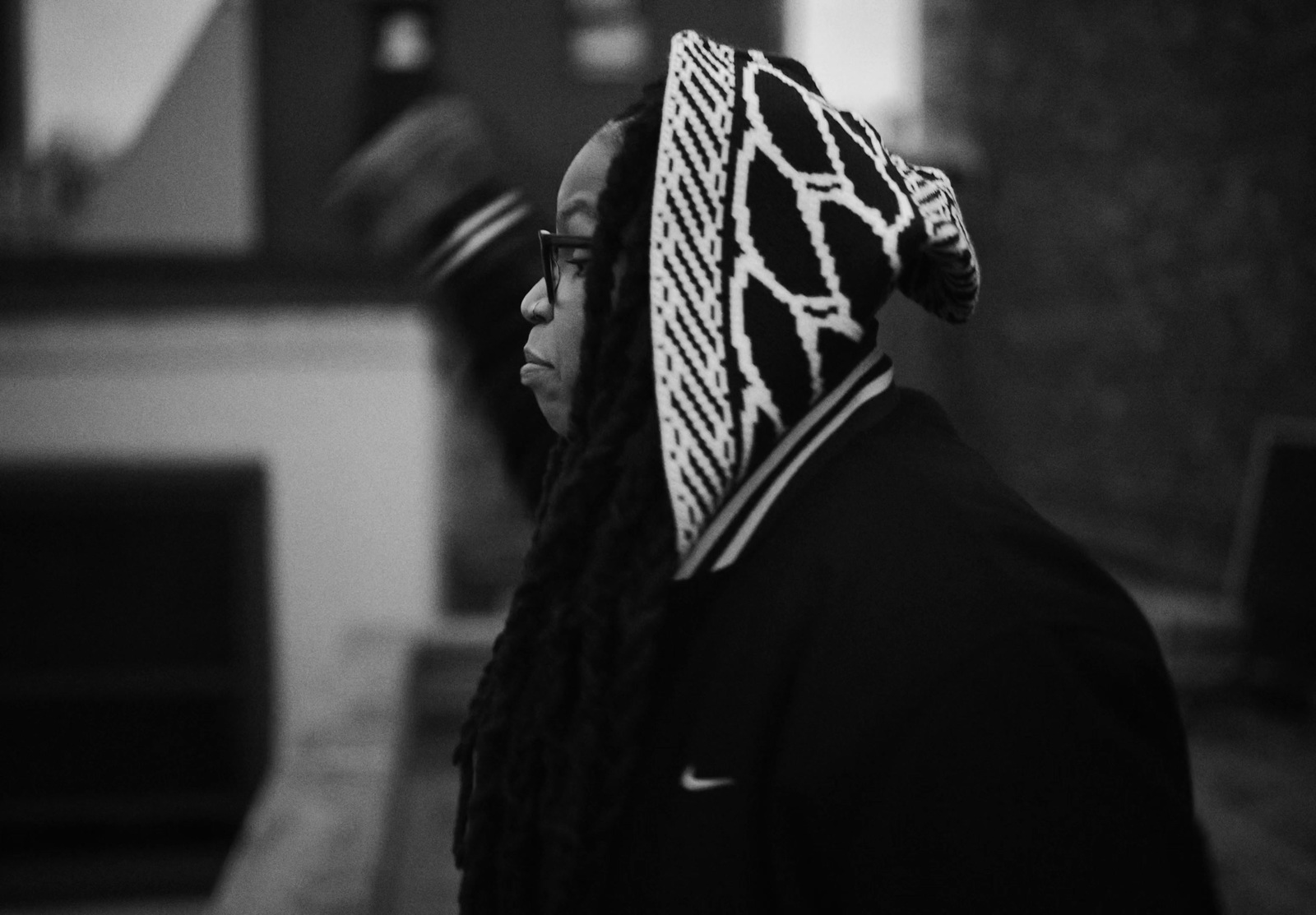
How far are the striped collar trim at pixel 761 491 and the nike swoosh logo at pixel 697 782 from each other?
126mm

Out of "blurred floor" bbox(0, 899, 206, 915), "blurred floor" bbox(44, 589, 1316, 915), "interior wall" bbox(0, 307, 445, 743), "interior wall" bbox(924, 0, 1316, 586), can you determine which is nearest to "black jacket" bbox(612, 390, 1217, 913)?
"blurred floor" bbox(44, 589, 1316, 915)

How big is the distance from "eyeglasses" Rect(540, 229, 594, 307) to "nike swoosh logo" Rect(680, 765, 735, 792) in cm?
35

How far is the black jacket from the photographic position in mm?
610

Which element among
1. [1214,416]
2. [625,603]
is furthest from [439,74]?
[625,603]

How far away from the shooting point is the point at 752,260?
27.9 inches

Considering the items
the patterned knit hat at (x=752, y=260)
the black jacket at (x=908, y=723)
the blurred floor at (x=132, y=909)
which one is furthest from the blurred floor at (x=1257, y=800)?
the blurred floor at (x=132, y=909)

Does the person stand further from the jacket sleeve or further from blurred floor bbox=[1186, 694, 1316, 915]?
blurred floor bbox=[1186, 694, 1316, 915]

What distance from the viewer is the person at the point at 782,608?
24.1 inches

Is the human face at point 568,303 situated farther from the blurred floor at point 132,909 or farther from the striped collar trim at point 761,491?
the blurred floor at point 132,909

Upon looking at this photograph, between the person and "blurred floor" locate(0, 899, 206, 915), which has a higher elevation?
the person

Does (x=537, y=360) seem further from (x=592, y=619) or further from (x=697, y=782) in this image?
(x=697, y=782)

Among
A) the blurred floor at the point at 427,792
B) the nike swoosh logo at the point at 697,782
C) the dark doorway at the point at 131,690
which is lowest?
the dark doorway at the point at 131,690

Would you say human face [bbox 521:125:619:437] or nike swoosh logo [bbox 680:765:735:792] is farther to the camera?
human face [bbox 521:125:619:437]

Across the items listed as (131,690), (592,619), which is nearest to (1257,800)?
(592,619)
